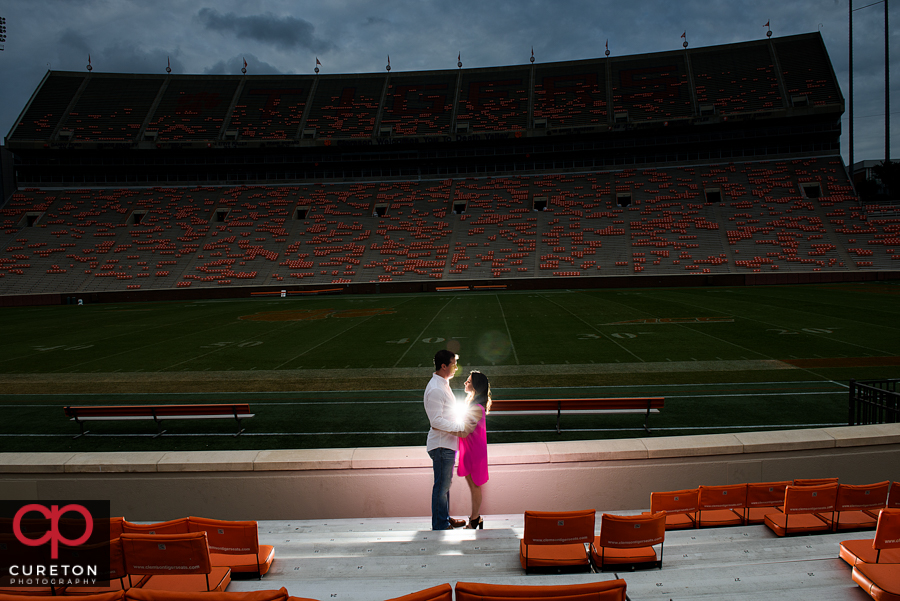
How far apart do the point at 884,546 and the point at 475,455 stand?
337 centimetres

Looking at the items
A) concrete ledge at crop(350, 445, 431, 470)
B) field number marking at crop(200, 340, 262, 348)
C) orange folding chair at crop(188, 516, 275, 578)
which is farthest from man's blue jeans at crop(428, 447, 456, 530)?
field number marking at crop(200, 340, 262, 348)

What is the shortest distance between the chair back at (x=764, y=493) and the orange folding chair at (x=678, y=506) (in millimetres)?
557

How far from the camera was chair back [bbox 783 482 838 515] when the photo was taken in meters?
4.44

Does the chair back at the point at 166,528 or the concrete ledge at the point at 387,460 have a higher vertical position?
the concrete ledge at the point at 387,460

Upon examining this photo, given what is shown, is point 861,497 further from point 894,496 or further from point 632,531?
point 632,531

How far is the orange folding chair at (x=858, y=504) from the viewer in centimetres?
455

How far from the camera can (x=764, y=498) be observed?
16.5 ft

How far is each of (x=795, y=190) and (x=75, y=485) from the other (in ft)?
185

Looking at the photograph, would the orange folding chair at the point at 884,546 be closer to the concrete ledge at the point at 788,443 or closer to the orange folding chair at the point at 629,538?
the orange folding chair at the point at 629,538

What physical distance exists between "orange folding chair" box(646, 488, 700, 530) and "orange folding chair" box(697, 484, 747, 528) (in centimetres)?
7

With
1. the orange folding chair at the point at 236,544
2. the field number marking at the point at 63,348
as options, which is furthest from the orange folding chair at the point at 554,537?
the field number marking at the point at 63,348

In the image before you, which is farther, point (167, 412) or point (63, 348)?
point (63, 348)

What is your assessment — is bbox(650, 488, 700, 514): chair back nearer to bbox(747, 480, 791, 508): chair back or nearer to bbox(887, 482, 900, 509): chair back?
bbox(747, 480, 791, 508): chair back

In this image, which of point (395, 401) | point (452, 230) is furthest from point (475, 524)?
point (452, 230)
